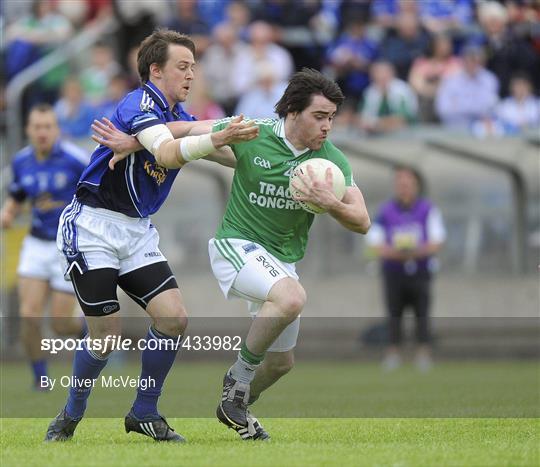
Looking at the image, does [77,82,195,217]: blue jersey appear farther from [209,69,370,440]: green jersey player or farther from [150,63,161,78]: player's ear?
[209,69,370,440]: green jersey player

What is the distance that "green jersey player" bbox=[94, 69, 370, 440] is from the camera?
851 cm

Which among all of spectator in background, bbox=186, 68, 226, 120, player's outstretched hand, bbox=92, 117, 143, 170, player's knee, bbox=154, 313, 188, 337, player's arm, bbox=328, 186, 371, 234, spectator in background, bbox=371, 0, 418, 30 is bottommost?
spectator in background, bbox=186, 68, 226, 120

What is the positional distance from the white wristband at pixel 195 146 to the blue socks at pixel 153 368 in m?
1.31

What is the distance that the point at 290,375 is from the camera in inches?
645

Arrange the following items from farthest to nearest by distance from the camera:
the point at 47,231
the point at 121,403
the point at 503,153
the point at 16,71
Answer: the point at 16,71 → the point at 503,153 → the point at 47,231 → the point at 121,403

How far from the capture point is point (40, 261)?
14.1 m

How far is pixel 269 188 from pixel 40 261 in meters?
5.85

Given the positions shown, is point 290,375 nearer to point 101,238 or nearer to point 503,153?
point 503,153

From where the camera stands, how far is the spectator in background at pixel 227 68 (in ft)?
68.4

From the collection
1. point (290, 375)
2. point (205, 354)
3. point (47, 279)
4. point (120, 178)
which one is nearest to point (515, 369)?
point (290, 375)

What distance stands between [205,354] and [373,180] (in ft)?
12.5

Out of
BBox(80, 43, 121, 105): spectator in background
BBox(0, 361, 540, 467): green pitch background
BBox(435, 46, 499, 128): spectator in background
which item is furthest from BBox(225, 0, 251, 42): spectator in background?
BBox(0, 361, 540, 467): green pitch background

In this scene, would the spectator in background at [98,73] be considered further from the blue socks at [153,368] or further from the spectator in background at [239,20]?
the blue socks at [153,368]

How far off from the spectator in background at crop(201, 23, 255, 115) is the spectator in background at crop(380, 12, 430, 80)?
7.72 feet
